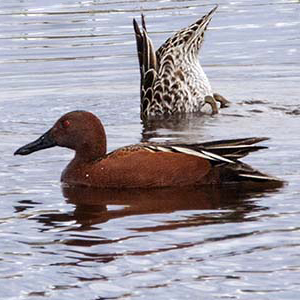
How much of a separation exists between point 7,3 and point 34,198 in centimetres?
1339

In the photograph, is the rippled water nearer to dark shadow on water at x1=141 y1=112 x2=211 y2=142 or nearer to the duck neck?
dark shadow on water at x1=141 y1=112 x2=211 y2=142

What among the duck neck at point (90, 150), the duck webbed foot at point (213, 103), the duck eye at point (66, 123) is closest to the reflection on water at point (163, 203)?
the duck neck at point (90, 150)

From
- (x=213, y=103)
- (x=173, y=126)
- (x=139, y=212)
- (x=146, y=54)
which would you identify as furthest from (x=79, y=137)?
(x=146, y=54)

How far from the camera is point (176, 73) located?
1552 centimetres

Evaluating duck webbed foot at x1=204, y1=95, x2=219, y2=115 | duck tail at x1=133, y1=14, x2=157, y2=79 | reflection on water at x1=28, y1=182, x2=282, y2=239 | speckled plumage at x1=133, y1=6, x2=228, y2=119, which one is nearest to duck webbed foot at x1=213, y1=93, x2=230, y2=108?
duck webbed foot at x1=204, y1=95, x2=219, y2=115

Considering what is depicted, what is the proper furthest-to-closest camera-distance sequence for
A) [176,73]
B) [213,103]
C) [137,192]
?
[176,73]
[213,103]
[137,192]

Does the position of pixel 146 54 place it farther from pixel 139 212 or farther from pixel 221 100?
pixel 139 212

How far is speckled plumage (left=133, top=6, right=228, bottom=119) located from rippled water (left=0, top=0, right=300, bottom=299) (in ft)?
1.27

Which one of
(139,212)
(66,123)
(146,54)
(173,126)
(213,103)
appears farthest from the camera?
(146,54)

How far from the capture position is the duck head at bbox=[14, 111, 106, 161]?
36.7ft

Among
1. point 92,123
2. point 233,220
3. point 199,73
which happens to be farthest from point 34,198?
point 199,73

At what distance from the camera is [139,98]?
15977 mm

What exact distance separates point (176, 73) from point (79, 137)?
445 centimetres

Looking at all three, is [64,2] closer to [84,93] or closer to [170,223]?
[84,93]
